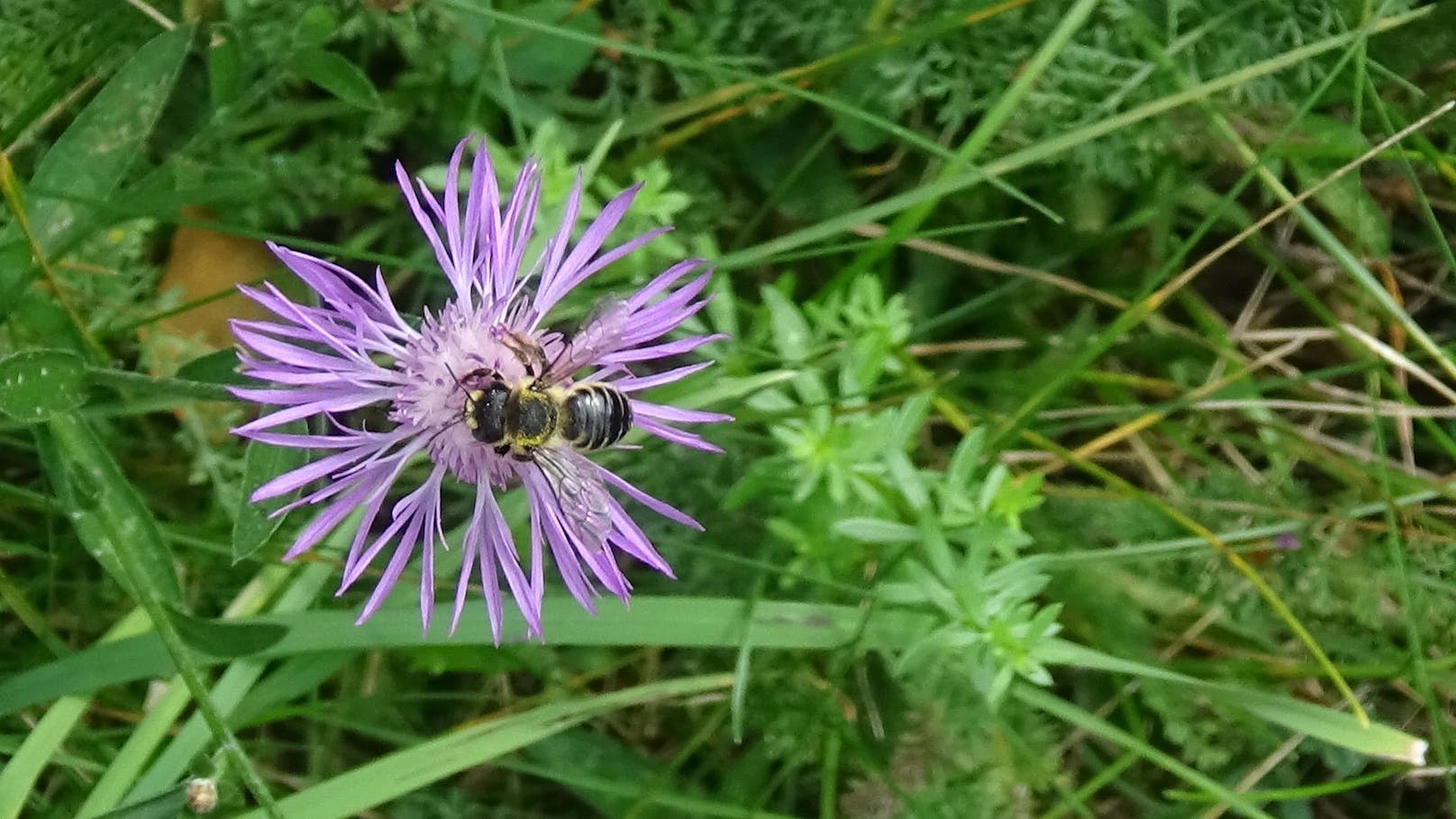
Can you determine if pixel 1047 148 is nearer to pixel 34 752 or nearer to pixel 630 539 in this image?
pixel 630 539

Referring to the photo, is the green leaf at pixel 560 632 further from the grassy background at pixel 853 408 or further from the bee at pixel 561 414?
the bee at pixel 561 414

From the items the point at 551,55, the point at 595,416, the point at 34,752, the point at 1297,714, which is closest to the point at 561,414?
the point at 595,416

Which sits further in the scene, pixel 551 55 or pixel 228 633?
pixel 551 55

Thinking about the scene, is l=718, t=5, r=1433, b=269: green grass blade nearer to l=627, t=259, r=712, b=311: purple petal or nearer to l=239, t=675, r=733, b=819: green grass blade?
l=627, t=259, r=712, b=311: purple petal

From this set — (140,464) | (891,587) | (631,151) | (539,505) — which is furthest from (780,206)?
(140,464)

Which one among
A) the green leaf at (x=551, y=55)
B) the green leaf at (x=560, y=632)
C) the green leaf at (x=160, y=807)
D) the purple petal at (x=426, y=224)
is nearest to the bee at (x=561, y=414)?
the purple petal at (x=426, y=224)

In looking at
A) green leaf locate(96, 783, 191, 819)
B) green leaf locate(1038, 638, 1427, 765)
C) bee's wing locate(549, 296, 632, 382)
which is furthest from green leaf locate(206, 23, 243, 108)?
green leaf locate(1038, 638, 1427, 765)
